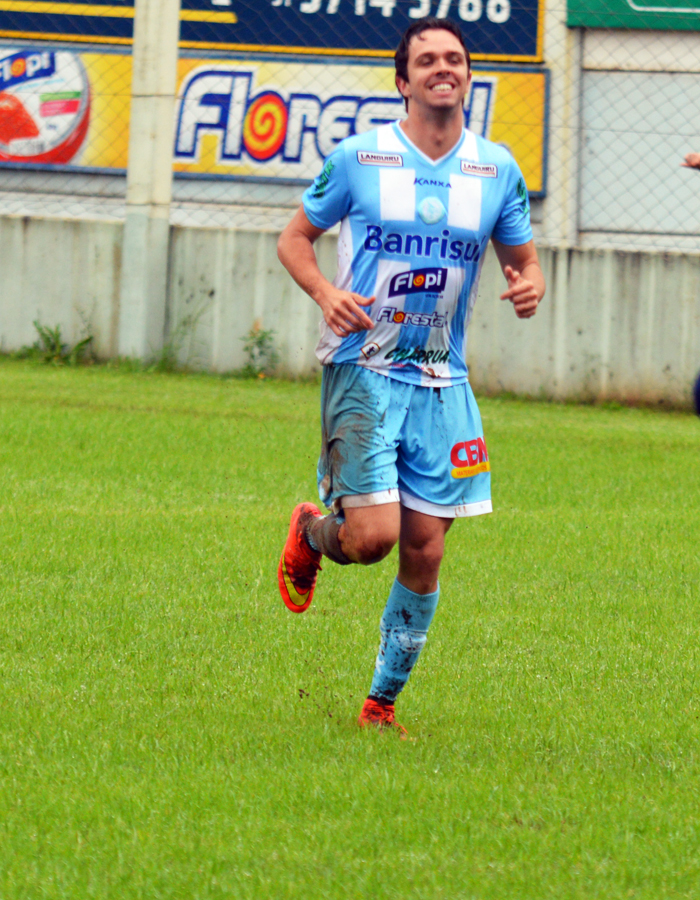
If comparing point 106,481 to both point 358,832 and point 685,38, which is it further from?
point 685,38

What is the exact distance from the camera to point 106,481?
818cm

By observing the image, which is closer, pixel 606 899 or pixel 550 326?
pixel 606 899

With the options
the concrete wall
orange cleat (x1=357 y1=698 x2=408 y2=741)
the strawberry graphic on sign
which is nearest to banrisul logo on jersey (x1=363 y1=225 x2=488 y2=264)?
orange cleat (x1=357 y1=698 x2=408 y2=741)

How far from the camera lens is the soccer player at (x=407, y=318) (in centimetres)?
416

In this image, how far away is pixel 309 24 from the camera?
1880 centimetres

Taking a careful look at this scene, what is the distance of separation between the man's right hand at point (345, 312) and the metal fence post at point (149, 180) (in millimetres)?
9564

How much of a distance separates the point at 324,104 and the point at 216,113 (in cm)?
149

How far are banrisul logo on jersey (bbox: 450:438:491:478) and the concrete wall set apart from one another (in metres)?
8.80

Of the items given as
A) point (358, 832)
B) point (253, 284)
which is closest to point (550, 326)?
point (253, 284)

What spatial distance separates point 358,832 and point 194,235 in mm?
10823

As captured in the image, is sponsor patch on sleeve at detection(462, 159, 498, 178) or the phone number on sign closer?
sponsor patch on sleeve at detection(462, 159, 498, 178)

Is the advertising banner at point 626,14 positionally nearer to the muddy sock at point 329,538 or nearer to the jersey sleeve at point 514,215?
the jersey sleeve at point 514,215

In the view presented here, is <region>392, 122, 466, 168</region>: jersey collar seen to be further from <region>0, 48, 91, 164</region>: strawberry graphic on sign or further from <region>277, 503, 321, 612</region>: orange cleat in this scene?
<region>0, 48, 91, 164</region>: strawberry graphic on sign

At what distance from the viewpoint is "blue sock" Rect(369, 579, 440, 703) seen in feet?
14.0
